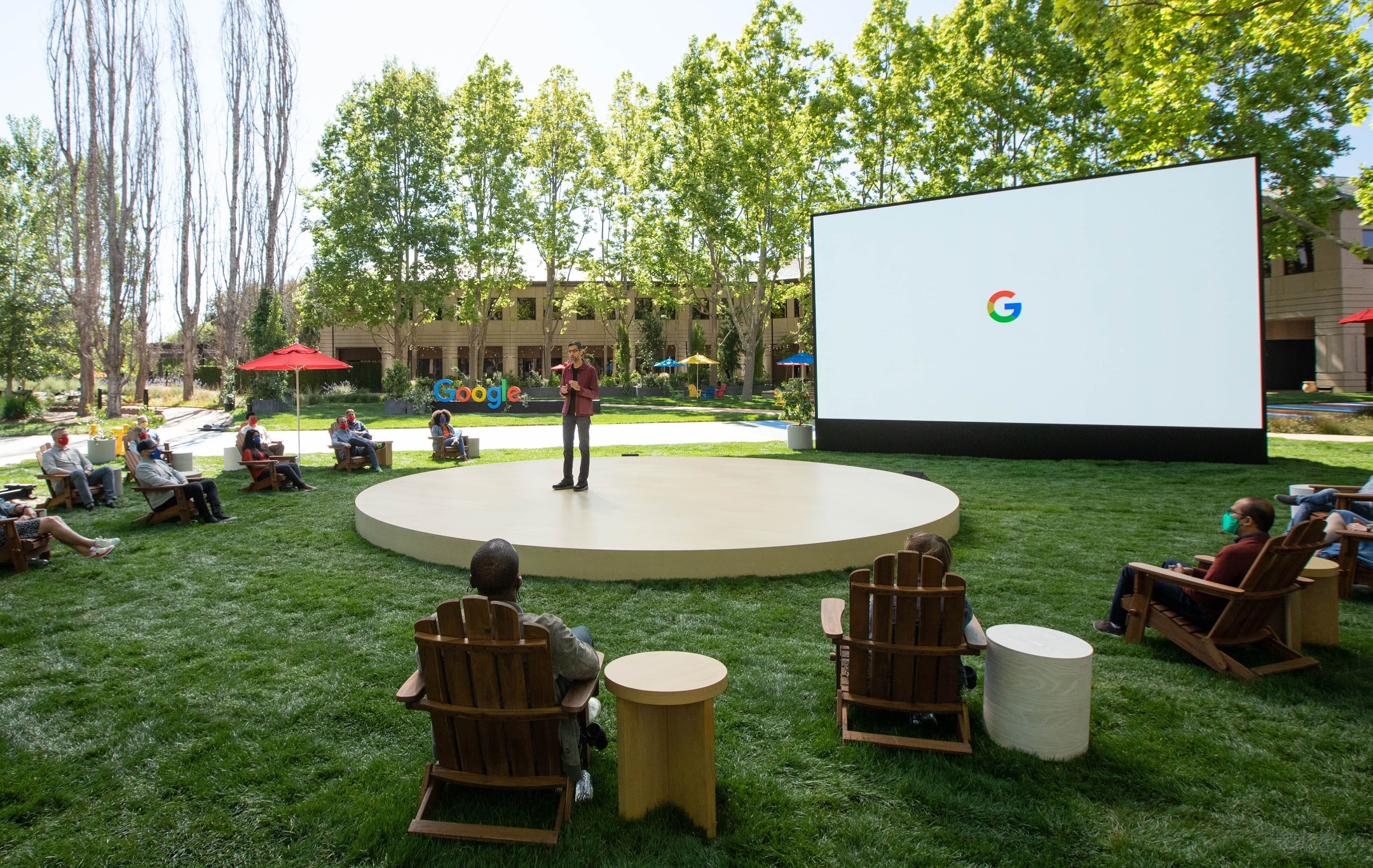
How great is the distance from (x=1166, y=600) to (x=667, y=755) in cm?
330

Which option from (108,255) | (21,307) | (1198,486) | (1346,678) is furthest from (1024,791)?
(21,307)

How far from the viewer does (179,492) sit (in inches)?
302

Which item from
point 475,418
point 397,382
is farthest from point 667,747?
point 397,382

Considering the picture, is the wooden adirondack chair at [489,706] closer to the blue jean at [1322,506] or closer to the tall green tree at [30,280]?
the blue jean at [1322,506]

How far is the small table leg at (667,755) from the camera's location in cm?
251

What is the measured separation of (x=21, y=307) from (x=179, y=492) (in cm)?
2527

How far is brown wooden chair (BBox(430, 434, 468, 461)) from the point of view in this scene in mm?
13516

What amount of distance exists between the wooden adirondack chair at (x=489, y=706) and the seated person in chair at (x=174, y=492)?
6.73 meters

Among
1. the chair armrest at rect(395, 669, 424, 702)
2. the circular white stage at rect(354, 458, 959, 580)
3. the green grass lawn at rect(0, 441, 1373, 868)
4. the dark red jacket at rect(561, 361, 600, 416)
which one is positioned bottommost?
the green grass lawn at rect(0, 441, 1373, 868)

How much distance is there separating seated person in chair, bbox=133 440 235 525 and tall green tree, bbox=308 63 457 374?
27606mm

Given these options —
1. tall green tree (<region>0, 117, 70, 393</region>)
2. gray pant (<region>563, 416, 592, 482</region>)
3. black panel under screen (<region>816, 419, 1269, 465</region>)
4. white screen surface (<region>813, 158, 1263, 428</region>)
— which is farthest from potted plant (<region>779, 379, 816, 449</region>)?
tall green tree (<region>0, 117, 70, 393</region>)

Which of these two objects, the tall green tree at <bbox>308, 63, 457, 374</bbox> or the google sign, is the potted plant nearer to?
the google sign

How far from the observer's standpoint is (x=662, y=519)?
669 cm

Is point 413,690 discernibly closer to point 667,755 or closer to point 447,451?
point 667,755
